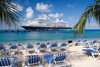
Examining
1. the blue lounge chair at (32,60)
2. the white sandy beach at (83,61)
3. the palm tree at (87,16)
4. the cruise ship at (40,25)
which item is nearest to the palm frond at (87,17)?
the palm tree at (87,16)

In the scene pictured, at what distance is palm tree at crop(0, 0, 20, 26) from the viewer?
6.91ft

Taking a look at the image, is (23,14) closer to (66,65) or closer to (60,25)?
(66,65)

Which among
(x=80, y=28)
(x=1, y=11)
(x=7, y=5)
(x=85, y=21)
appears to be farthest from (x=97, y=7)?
(x=1, y=11)

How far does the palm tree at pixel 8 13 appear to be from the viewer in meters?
2.11

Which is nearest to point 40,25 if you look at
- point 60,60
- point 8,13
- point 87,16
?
point 60,60

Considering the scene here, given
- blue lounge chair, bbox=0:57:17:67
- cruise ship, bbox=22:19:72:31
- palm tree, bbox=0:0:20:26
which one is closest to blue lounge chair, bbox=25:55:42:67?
blue lounge chair, bbox=0:57:17:67

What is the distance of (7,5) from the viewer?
212 cm

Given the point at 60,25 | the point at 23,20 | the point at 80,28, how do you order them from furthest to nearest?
1. the point at 60,25
2. the point at 80,28
3. the point at 23,20

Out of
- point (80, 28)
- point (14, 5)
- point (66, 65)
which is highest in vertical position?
point (14, 5)

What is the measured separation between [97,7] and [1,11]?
3168mm

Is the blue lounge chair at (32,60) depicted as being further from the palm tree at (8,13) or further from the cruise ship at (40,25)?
the cruise ship at (40,25)

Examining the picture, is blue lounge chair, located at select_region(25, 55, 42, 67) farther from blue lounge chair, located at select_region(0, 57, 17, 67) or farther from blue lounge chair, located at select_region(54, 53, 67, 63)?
blue lounge chair, located at select_region(54, 53, 67, 63)

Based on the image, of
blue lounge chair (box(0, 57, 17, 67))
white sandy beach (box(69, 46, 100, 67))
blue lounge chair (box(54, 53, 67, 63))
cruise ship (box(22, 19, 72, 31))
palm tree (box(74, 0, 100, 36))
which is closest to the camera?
blue lounge chair (box(0, 57, 17, 67))

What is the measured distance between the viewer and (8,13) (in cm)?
221
